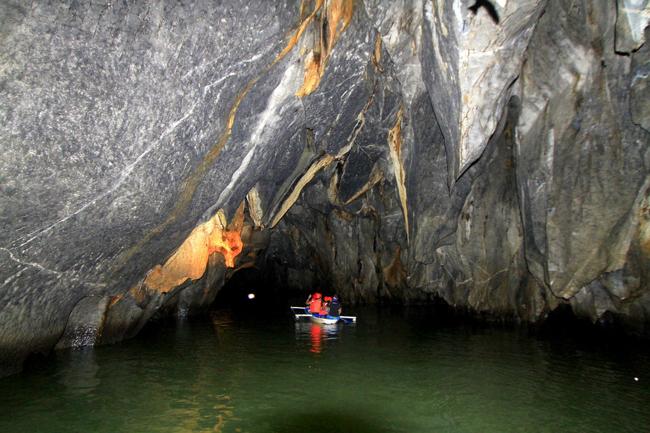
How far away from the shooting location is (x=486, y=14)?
840 centimetres

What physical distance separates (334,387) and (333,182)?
34.7 ft

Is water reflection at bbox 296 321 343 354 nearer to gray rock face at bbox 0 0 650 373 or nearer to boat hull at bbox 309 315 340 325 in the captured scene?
boat hull at bbox 309 315 340 325

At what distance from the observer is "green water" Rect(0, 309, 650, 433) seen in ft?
20.6

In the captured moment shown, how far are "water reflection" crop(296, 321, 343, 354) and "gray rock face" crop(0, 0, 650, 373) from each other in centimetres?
364

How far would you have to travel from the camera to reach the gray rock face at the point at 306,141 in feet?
20.0

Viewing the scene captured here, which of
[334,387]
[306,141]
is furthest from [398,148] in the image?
[334,387]

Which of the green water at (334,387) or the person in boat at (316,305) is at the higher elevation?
the person in boat at (316,305)

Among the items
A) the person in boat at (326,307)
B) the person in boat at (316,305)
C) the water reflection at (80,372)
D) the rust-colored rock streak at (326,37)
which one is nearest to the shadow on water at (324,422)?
the water reflection at (80,372)

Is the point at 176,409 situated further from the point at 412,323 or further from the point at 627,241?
the point at 412,323

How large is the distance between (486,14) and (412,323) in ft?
41.5

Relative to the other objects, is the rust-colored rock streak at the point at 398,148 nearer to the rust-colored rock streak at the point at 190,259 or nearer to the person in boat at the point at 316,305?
the rust-colored rock streak at the point at 190,259

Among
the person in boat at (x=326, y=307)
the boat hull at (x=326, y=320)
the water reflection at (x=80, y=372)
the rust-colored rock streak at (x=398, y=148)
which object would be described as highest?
the rust-colored rock streak at (x=398, y=148)

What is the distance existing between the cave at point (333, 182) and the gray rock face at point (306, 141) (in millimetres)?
47

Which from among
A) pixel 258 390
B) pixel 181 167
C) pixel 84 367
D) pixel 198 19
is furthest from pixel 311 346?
pixel 198 19
